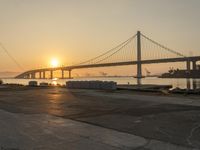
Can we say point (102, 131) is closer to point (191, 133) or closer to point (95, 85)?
point (191, 133)

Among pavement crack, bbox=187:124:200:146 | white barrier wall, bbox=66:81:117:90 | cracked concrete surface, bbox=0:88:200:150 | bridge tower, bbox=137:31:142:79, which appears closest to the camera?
cracked concrete surface, bbox=0:88:200:150

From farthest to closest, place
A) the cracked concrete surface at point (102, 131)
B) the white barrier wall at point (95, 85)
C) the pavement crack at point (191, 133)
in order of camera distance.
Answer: the white barrier wall at point (95, 85)
the pavement crack at point (191, 133)
the cracked concrete surface at point (102, 131)

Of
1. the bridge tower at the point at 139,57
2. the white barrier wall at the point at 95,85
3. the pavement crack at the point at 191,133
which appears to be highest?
Result: the bridge tower at the point at 139,57

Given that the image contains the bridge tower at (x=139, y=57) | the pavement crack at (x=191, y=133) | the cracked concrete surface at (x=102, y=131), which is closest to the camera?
the cracked concrete surface at (x=102, y=131)

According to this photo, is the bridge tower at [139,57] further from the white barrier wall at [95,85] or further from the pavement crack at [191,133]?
the pavement crack at [191,133]

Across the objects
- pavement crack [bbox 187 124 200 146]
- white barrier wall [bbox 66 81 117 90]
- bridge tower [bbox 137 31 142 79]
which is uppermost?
bridge tower [bbox 137 31 142 79]

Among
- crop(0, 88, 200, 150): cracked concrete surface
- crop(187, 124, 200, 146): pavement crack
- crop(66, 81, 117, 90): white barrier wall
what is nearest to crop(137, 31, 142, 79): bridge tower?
crop(66, 81, 117, 90): white barrier wall

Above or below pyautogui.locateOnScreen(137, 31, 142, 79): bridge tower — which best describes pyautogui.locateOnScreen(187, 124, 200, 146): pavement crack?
below

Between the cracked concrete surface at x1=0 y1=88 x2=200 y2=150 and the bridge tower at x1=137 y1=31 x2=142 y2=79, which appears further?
the bridge tower at x1=137 y1=31 x2=142 y2=79

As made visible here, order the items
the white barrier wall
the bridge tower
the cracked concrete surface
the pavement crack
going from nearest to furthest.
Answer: the cracked concrete surface → the pavement crack → the white barrier wall → the bridge tower

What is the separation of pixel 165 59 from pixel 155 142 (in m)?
90.5

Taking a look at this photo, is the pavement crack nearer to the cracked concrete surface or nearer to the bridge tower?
the cracked concrete surface

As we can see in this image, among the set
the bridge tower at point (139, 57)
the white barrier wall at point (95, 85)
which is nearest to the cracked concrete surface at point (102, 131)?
the white barrier wall at point (95, 85)

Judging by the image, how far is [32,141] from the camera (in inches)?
354
